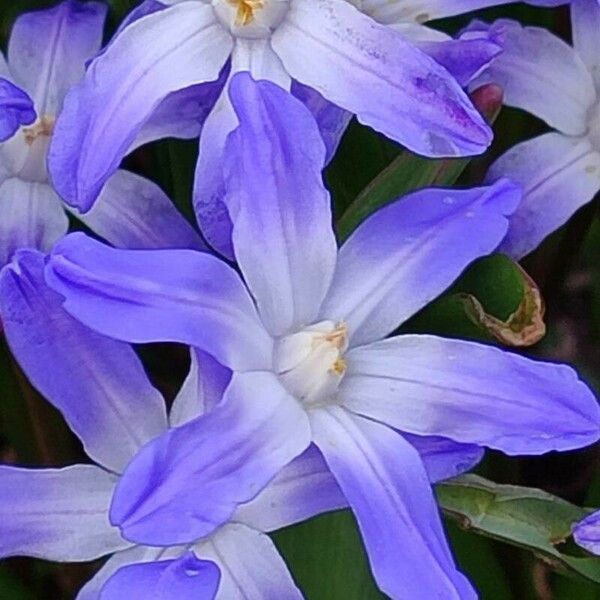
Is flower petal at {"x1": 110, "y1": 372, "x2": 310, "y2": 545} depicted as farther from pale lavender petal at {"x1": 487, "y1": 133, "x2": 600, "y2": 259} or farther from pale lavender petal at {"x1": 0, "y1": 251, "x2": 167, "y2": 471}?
pale lavender petal at {"x1": 487, "y1": 133, "x2": 600, "y2": 259}

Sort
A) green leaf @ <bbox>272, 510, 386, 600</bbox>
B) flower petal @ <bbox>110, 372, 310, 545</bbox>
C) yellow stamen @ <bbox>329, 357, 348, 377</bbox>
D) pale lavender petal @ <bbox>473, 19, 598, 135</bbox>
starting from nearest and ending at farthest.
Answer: flower petal @ <bbox>110, 372, 310, 545</bbox> < yellow stamen @ <bbox>329, 357, 348, 377</bbox> < green leaf @ <bbox>272, 510, 386, 600</bbox> < pale lavender petal @ <bbox>473, 19, 598, 135</bbox>

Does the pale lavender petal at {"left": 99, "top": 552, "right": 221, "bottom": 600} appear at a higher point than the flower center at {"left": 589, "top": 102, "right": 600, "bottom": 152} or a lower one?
lower

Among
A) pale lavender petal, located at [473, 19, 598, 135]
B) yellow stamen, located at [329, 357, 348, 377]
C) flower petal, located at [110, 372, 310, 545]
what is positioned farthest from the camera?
pale lavender petal, located at [473, 19, 598, 135]

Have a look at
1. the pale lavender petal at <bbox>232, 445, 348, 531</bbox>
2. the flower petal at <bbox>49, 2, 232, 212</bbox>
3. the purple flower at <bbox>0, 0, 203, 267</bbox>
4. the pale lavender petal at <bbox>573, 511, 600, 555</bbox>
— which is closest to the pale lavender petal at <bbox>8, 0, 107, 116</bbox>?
the purple flower at <bbox>0, 0, 203, 267</bbox>

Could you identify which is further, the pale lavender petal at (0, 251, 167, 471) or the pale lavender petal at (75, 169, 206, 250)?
the pale lavender petal at (75, 169, 206, 250)

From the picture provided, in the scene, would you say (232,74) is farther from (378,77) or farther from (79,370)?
(79,370)

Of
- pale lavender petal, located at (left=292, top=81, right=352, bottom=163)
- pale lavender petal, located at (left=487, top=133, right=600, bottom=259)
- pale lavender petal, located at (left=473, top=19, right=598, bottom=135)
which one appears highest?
pale lavender petal, located at (left=292, top=81, right=352, bottom=163)

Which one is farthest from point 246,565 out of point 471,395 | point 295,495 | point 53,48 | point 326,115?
point 53,48

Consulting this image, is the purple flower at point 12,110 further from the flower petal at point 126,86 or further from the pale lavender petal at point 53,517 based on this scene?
the pale lavender petal at point 53,517
